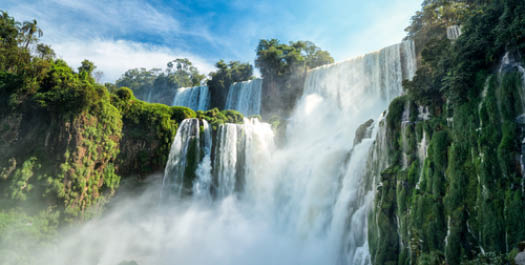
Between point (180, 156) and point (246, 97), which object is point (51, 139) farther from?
point (246, 97)

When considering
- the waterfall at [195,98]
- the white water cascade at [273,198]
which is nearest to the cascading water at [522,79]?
the white water cascade at [273,198]

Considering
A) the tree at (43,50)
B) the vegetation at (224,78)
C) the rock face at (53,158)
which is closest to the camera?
the rock face at (53,158)

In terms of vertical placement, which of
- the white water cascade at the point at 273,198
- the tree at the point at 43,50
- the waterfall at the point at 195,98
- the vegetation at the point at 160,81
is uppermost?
the vegetation at the point at 160,81

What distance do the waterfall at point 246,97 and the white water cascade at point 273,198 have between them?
302 inches

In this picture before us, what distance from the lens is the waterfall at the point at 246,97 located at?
106ft

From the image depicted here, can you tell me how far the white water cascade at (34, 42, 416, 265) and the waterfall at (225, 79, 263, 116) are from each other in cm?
768

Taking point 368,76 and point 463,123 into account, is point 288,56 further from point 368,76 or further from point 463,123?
point 463,123

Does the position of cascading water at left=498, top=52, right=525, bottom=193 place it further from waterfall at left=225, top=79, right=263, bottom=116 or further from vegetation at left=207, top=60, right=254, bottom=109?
vegetation at left=207, top=60, right=254, bottom=109

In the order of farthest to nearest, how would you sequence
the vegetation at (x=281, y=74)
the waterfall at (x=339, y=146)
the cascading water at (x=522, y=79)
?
the vegetation at (x=281, y=74) → the waterfall at (x=339, y=146) → the cascading water at (x=522, y=79)

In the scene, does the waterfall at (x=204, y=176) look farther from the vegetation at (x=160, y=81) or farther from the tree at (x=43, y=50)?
the vegetation at (x=160, y=81)

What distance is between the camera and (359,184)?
39.0ft

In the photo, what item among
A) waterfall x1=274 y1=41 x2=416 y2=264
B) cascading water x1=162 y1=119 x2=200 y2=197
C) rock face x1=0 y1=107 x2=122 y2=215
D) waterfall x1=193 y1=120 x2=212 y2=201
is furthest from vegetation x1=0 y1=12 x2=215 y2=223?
waterfall x1=274 y1=41 x2=416 y2=264

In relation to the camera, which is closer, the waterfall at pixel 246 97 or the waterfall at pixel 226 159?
the waterfall at pixel 226 159

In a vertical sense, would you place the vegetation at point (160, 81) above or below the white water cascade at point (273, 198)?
above
